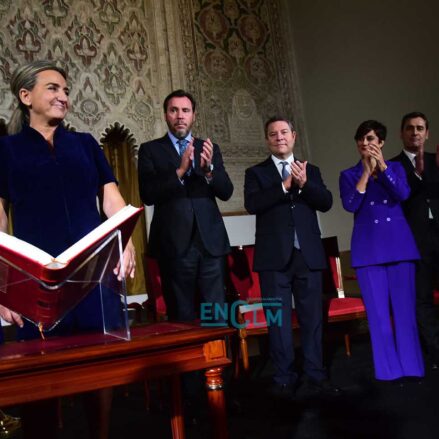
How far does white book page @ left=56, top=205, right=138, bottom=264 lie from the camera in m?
1.22

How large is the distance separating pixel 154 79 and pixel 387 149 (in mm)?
2894

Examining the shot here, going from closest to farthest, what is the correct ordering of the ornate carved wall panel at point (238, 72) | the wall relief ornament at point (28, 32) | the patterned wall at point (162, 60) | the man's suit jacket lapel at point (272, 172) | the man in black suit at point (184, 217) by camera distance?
the man in black suit at point (184, 217) → the man's suit jacket lapel at point (272, 172) → the wall relief ornament at point (28, 32) → the patterned wall at point (162, 60) → the ornate carved wall panel at point (238, 72)

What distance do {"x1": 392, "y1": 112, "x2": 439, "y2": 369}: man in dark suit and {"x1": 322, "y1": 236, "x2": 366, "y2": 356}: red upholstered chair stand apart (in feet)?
1.39

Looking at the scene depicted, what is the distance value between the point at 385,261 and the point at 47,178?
1.92 meters

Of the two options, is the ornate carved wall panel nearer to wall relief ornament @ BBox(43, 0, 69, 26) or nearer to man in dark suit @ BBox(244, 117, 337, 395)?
wall relief ornament @ BBox(43, 0, 69, 26)

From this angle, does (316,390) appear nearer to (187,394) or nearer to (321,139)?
(187,394)

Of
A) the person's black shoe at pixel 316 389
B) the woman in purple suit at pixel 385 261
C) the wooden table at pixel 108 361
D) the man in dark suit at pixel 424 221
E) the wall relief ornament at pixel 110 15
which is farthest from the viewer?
the wall relief ornament at pixel 110 15

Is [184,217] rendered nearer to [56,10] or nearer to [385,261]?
[385,261]

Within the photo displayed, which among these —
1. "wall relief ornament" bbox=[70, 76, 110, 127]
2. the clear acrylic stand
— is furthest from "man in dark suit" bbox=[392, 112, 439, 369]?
"wall relief ornament" bbox=[70, 76, 110, 127]

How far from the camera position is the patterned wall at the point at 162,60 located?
5.94 m

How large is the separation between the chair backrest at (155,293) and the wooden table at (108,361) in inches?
84.2

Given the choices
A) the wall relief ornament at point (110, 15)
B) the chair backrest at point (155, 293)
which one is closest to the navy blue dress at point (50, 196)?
the chair backrest at point (155, 293)

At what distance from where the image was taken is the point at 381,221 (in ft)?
9.85

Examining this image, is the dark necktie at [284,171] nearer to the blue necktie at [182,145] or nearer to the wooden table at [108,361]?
the blue necktie at [182,145]
